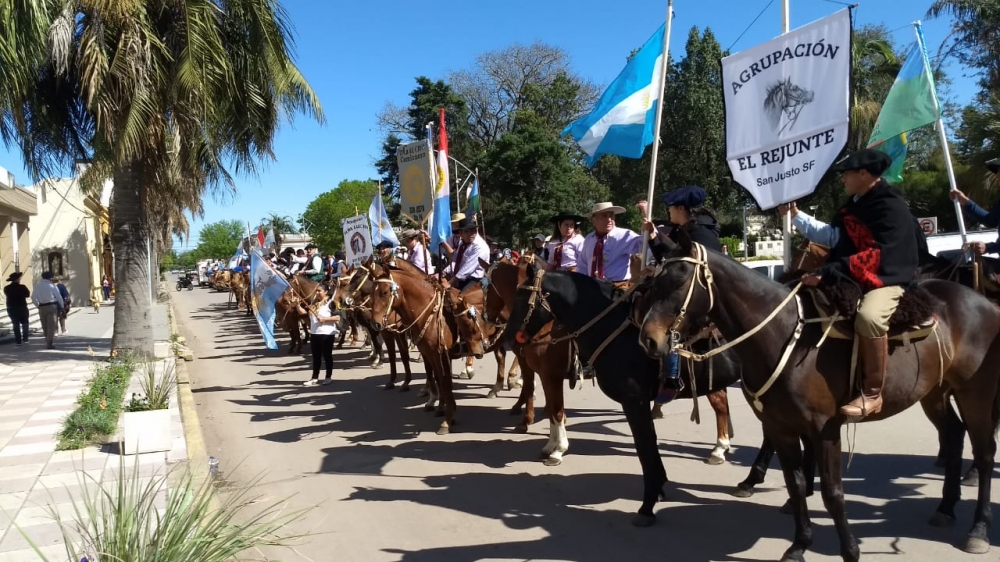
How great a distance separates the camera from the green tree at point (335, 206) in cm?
5747

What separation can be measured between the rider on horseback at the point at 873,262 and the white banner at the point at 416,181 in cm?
874

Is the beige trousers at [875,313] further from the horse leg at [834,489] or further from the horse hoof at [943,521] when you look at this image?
the horse hoof at [943,521]

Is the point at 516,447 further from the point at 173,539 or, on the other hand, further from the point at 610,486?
the point at 173,539

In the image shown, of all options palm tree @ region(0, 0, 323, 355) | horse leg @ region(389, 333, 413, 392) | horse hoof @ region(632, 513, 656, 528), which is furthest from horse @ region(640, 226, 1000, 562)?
palm tree @ region(0, 0, 323, 355)

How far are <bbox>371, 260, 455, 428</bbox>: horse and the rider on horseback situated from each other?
17.5 feet

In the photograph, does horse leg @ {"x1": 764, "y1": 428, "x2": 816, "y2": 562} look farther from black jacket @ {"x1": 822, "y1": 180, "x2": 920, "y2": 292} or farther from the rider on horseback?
black jacket @ {"x1": 822, "y1": 180, "x2": 920, "y2": 292}

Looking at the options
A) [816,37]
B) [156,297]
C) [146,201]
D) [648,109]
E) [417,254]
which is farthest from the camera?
[156,297]

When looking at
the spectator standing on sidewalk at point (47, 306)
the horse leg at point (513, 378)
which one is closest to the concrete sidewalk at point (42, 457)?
the spectator standing on sidewalk at point (47, 306)

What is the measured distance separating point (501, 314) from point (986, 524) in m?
4.54

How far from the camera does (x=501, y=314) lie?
727 cm

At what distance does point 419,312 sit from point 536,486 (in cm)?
337

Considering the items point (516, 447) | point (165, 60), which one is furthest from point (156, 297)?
point (516, 447)

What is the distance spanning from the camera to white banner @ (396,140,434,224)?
41.0 feet

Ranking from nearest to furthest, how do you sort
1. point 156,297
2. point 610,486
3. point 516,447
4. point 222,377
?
point 610,486, point 516,447, point 222,377, point 156,297
